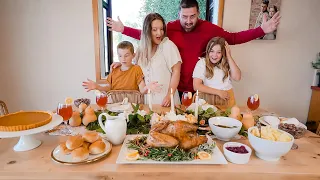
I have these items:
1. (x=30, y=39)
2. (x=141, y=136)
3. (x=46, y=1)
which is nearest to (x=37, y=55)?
(x=30, y=39)

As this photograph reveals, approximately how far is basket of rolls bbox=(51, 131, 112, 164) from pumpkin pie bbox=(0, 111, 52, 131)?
0.15 metres

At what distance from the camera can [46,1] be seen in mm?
2393

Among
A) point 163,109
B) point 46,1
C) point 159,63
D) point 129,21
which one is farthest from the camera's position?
point 129,21

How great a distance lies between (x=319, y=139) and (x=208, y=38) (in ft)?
4.43

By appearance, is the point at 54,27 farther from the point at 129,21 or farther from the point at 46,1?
the point at 129,21

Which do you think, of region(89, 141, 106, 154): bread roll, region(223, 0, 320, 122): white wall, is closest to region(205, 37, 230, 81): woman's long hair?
region(223, 0, 320, 122): white wall

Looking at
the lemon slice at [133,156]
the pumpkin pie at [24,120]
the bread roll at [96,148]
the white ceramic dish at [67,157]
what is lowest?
the white ceramic dish at [67,157]

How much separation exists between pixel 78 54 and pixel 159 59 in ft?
3.74

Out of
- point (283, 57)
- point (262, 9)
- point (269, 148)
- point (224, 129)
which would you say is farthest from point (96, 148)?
point (283, 57)

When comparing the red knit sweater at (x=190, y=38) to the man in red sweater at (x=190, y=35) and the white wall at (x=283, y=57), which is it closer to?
the man in red sweater at (x=190, y=35)

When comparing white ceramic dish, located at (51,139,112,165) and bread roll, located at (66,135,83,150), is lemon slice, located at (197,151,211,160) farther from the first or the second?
bread roll, located at (66,135,83,150)

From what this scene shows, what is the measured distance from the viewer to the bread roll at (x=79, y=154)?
82 cm

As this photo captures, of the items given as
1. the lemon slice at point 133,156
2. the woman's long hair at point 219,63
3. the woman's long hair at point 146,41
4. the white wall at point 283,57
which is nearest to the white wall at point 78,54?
the white wall at point 283,57

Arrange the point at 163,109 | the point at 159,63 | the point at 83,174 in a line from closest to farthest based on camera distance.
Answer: the point at 83,174 → the point at 163,109 → the point at 159,63
